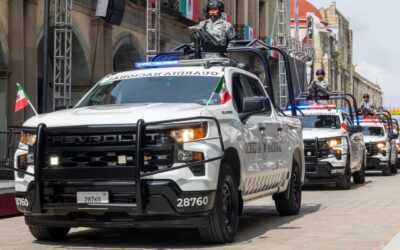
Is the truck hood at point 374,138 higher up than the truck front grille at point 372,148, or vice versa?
the truck hood at point 374,138

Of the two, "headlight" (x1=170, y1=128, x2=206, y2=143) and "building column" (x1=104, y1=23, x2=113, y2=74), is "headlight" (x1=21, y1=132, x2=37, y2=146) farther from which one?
"building column" (x1=104, y1=23, x2=113, y2=74)

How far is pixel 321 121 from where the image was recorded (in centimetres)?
1812

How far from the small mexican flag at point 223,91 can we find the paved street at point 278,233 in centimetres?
169

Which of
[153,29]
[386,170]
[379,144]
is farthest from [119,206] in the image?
[386,170]

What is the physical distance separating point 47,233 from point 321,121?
10.9 metres

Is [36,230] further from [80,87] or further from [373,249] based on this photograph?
[80,87]

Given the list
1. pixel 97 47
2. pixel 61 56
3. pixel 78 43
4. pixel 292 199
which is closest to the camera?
pixel 292 199

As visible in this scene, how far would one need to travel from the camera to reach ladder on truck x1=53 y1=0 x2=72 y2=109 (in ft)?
68.3

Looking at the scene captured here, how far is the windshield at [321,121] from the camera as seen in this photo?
18.0 meters

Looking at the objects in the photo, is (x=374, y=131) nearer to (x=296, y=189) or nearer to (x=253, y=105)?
(x=296, y=189)

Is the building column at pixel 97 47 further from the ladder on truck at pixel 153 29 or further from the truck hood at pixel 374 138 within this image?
the truck hood at pixel 374 138

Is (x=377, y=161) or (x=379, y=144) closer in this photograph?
(x=377, y=161)

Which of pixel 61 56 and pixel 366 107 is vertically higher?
pixel 61 56

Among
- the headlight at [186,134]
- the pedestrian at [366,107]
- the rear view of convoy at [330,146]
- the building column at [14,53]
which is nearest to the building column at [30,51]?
the building column at [14,53]
